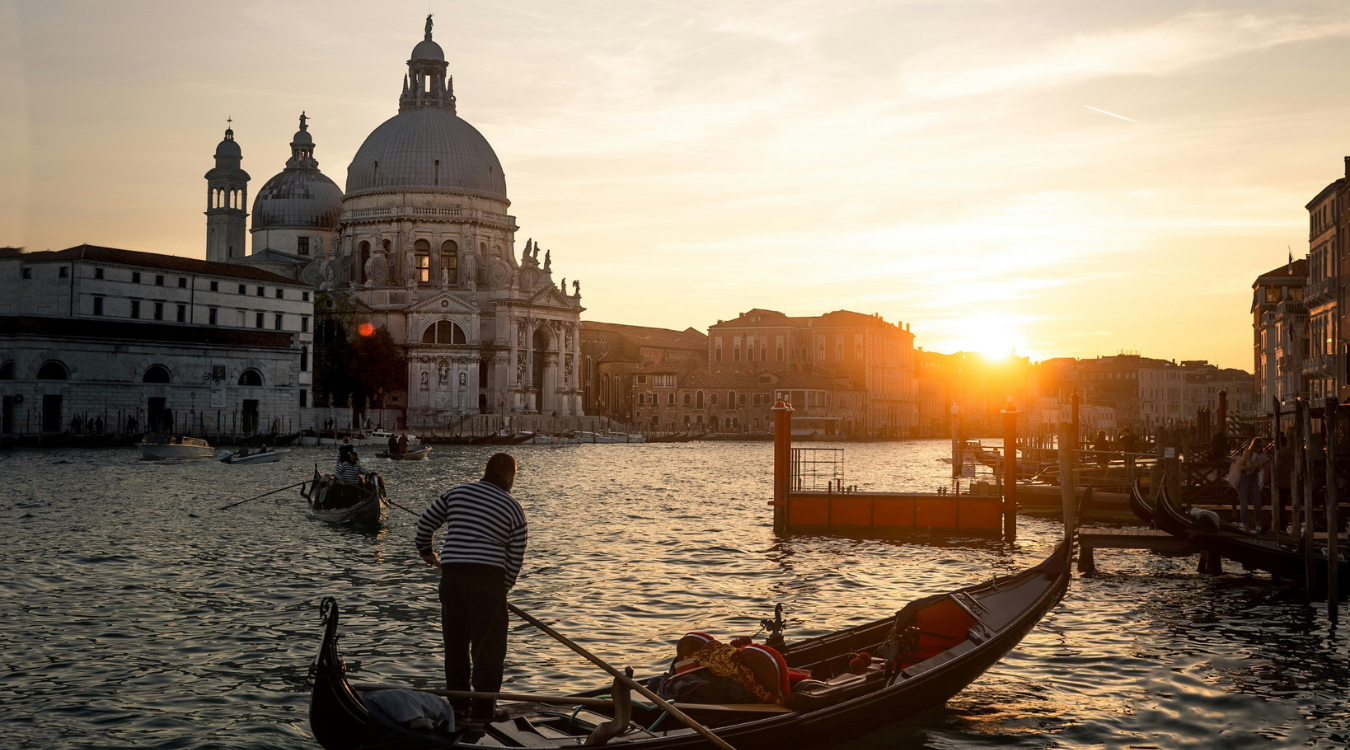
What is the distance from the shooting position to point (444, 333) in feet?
240

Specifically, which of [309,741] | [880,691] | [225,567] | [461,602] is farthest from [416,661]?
[225,567]

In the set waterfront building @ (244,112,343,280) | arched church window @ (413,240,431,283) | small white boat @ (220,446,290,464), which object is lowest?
small white boat @ (220,446,290,464)

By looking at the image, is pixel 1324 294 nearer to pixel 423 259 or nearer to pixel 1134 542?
pixel 1134 542

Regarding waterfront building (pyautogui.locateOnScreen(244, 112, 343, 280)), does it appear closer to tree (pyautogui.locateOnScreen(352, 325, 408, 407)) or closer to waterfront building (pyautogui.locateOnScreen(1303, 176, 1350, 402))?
tree (pyautogui.locateOnScreen(352, 325, 408, 407))

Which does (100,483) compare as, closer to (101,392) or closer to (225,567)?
(225,567)

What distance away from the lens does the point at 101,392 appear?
159 feet

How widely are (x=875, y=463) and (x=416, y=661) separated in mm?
43176

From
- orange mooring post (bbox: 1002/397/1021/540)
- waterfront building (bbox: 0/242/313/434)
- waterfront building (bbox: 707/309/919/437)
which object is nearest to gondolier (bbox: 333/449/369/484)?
orange mooring post (bbox: 1002/397/1021/540)

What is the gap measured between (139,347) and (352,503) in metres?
33.1

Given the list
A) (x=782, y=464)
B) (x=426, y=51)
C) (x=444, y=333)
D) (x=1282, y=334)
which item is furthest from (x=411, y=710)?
(x=426, y=51)

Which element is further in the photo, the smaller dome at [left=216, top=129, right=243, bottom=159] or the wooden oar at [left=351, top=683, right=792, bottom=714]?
the smaller dome at [left=216, top=129, right=243, bottom=159]

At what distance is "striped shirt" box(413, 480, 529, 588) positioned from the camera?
688cm

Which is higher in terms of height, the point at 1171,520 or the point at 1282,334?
the point at 1282,334

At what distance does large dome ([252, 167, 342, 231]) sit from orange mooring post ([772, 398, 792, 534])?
6925 centimetres
